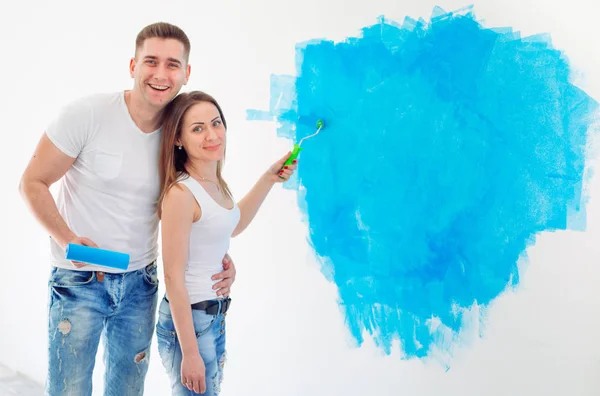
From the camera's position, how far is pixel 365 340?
1.57 metres

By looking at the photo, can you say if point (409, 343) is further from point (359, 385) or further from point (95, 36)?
point (95, 36)

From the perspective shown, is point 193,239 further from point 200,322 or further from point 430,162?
point 430,162

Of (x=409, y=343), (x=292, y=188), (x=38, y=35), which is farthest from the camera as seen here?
(x=38, y=35)

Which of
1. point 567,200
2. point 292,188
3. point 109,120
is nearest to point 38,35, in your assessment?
point 109,120

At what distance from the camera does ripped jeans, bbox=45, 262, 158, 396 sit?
1359mm

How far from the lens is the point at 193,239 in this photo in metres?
1.32

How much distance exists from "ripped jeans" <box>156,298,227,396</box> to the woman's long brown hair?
0.27 meters

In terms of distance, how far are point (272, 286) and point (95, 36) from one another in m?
1.10

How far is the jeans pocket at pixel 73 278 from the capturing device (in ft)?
4.46

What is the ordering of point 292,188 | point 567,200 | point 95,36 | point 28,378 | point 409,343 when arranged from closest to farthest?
point 567,200 < point 409,343 < point 292,188 < point 95,36 < point 28,378

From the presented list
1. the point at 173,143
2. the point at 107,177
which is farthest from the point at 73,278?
the point at 173,143

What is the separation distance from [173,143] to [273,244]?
1.62 ft

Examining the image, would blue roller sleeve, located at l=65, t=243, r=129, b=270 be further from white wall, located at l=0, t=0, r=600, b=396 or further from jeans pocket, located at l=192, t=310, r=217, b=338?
white wall, located at l=0, t=0, r=600, b=396

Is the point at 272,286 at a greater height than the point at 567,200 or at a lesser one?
lesser
